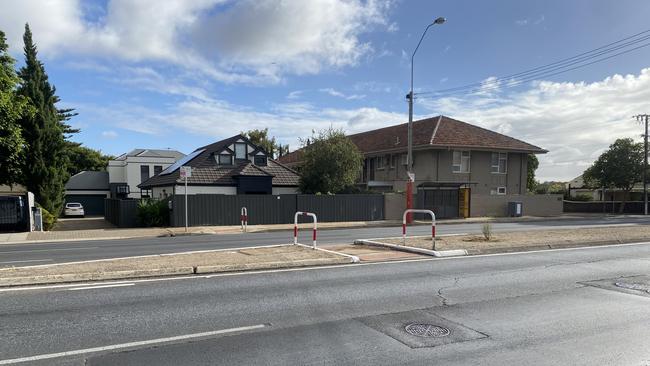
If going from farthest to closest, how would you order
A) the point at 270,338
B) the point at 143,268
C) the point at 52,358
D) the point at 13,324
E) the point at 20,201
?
the point at 20,201
the point at 143,268
the point at 13,324
the point at 270,338
the point at 52,358

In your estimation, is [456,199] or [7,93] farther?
[456,199]

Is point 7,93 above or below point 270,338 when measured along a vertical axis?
above

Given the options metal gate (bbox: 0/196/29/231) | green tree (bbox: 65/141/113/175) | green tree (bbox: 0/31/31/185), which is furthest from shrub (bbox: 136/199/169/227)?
green tree (bbox: 65/141/113/175)

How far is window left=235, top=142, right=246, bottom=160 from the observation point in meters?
33.4

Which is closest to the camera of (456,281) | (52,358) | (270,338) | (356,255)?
(52,358)

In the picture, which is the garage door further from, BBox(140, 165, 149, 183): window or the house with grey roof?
the house with grey roof

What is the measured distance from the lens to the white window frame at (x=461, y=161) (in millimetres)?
35000

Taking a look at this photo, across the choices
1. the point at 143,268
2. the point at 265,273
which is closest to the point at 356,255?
the point at 265,273

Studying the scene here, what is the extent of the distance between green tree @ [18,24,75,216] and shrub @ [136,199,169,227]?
5675mm

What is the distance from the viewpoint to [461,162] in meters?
35.3

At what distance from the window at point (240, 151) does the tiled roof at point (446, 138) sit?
11667mm

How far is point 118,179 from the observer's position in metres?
50.9

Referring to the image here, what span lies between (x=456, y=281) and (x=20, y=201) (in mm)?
21945

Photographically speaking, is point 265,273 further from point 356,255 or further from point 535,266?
point 535,266
